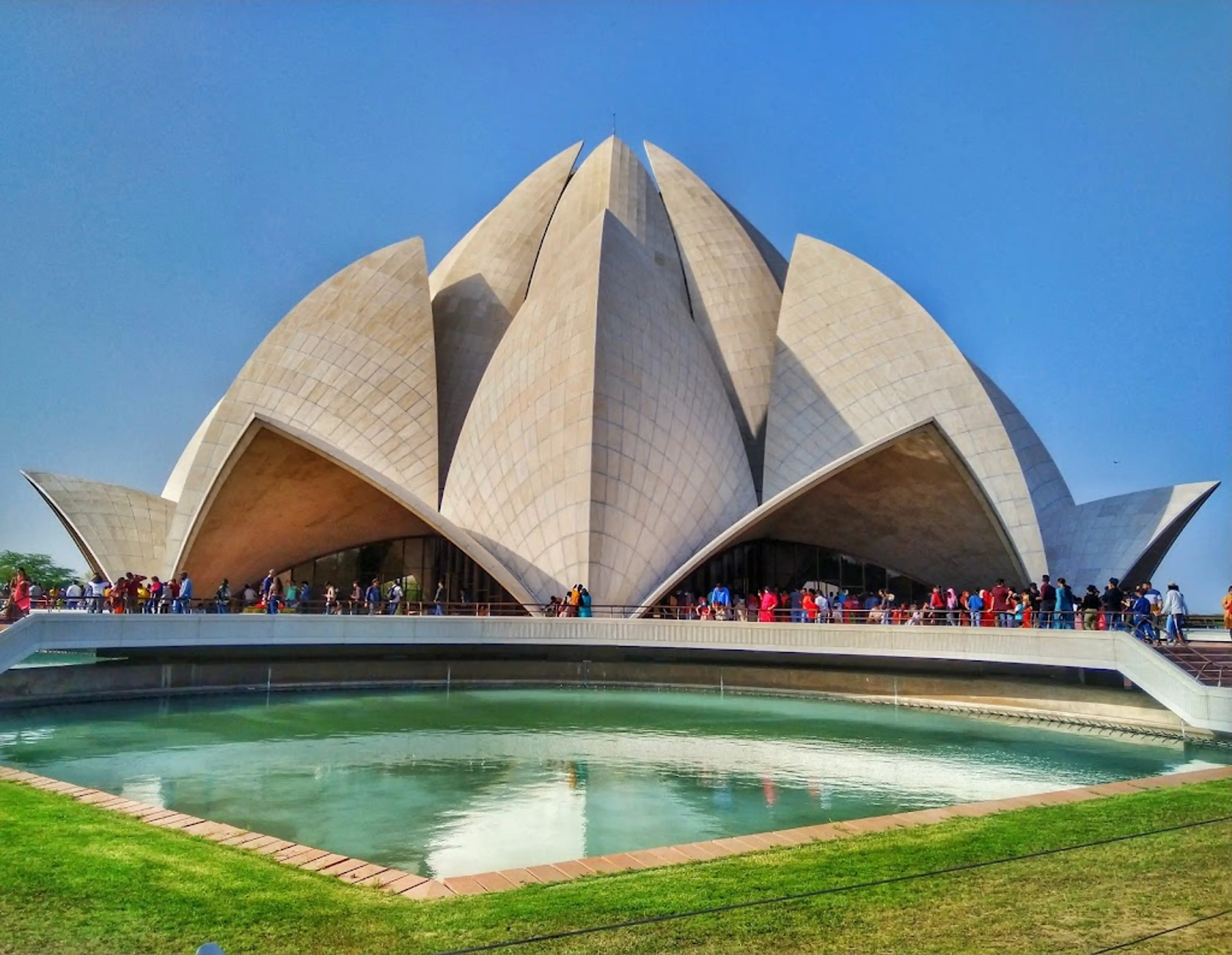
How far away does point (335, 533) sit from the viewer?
2714cm

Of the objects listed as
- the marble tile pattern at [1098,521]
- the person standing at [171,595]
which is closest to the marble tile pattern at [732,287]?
the marble tile pattern at [1098,521]

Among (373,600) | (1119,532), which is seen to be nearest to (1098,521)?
(1119,532)

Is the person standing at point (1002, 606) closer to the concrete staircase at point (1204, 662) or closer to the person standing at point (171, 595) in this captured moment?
the concrete staircase at point (1204, 662)

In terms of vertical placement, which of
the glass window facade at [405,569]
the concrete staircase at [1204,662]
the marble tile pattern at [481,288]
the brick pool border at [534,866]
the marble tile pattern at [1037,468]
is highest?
the marble tile pattern at [481,288]

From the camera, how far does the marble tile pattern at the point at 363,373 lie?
2598cm

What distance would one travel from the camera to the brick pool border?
15.6 feet

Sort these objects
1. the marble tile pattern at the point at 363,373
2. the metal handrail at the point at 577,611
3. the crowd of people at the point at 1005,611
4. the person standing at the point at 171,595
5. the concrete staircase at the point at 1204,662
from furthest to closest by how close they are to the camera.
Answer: the marble tile pattern at the point at 363,373 < the person standing at the point at 171,595 < the metal handrail at the point at 577,611 < the crowd of people at the point at 1005,611 < the concrete staircase at the point at 1204,662

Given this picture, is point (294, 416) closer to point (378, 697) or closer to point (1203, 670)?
point (378, 697)

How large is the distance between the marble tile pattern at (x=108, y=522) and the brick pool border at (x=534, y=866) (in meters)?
19.3

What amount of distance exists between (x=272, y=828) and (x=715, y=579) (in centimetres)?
2050

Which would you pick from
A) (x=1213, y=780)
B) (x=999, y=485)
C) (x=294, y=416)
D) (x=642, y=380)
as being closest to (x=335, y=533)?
(x=294, y=416)

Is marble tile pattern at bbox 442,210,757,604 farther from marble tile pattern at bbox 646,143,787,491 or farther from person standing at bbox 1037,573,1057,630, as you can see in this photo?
person standing at bbox 1037,573,1057,630

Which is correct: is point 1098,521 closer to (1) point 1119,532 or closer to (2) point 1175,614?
(1) point 1119,532

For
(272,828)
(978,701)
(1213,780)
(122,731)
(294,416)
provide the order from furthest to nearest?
(294,416)
(978,701)
(122,731)
(1213,780)
(272,828)
